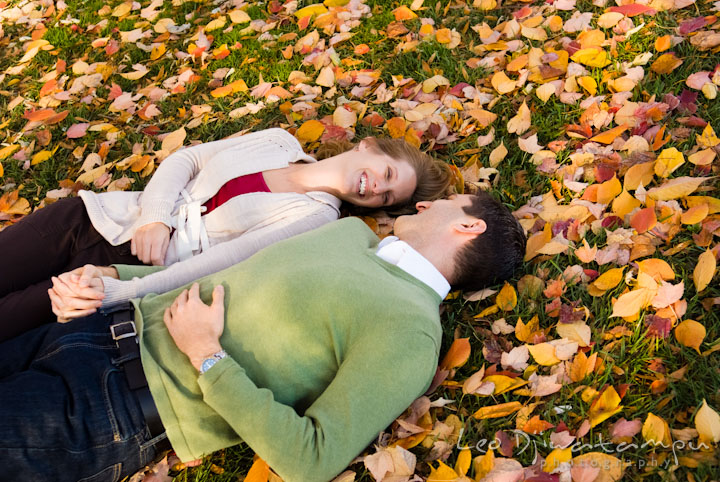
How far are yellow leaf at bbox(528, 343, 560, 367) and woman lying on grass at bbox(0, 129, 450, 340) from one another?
1131mm

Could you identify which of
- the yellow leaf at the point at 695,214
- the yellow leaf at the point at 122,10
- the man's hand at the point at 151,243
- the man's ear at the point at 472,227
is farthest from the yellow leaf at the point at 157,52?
the yellow leaf at the point at 695,214

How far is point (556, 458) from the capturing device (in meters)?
2.14

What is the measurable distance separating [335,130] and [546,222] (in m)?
1.55

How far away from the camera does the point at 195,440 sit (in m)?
2.18

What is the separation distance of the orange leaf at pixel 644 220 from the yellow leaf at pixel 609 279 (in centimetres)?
26

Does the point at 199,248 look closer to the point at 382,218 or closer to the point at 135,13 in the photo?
the point at 382,218

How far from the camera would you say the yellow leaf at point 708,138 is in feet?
9.90

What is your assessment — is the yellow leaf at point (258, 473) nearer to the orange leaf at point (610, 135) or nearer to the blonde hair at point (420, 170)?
the blonde hair at point (420, 170)

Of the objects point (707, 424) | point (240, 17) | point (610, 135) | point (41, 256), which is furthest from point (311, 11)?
point (707, 424)

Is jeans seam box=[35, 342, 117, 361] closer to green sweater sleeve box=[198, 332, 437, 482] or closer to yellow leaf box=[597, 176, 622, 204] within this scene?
green sweater sleeve box=[198, 332, 437, 482]

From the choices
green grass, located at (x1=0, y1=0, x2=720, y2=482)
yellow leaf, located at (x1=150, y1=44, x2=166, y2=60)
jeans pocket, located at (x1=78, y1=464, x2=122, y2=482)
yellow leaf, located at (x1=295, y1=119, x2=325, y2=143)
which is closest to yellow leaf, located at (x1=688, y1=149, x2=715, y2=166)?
green grass, located at (x1=0, y1=0, x2=720, y2=482)

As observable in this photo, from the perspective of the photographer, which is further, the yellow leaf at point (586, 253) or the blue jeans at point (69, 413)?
the yellow leaf at point (586, 253)

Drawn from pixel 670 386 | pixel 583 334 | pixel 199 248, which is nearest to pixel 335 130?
pixel 199 248

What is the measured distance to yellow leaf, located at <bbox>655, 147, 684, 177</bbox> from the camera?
2.96m
